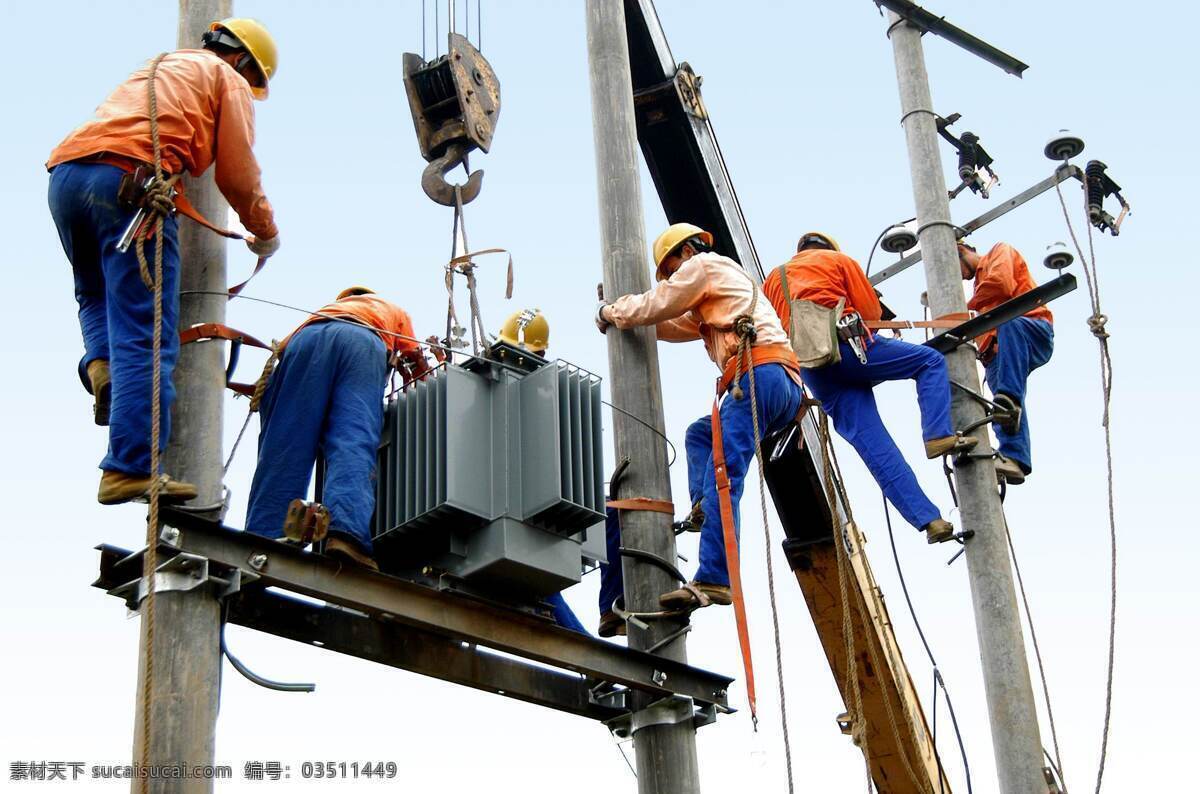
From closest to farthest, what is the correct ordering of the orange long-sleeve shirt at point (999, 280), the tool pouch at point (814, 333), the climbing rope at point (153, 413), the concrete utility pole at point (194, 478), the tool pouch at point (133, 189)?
the climbing rope at point (153, 413) < the concrete utility pole at point (194, 478) < the tool pouch at point (133, 189) < the tool pouch at point (814, 333) < the orange long-sleeve shirt at point (999, 280)

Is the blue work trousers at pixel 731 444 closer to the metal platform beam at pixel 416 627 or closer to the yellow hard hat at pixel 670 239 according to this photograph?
the metal platform beam at pixel 416 627

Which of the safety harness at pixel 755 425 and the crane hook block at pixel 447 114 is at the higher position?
the crane hook block at pixel 447 114

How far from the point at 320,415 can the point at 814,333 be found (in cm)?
365

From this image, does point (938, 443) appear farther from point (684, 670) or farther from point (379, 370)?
point (379, 370)

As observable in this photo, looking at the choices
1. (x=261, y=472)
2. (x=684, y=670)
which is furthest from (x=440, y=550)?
(x=684, y=670)

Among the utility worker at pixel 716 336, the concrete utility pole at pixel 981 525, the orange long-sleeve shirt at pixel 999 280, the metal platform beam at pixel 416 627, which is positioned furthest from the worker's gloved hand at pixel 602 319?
the orange long-sleeve shirt at pixel 999 280

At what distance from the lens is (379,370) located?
6.95 meters

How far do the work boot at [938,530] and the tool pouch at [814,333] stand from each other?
41.9 inches

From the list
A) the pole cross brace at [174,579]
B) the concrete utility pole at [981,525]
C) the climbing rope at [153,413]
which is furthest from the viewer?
the concrete utility pole at [981,525]

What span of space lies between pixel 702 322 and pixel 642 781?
2.44 meters

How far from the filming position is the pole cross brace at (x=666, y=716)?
7.10 metres

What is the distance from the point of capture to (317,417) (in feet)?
22.2

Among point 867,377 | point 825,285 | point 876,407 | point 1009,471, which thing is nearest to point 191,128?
point 825,285

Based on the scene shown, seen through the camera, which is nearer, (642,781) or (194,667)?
(194,667)
